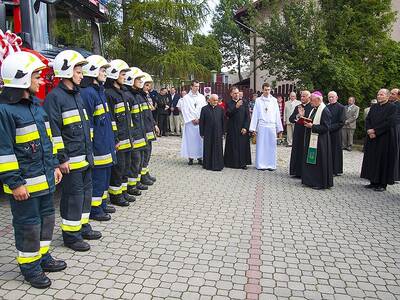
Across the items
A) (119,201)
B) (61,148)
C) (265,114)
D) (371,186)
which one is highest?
(61,148)

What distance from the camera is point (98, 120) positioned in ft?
17.9

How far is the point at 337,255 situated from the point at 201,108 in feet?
21.2

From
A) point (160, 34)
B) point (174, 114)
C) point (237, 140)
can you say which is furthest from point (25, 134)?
point (160, 34)

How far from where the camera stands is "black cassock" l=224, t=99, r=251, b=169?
10.8 meters

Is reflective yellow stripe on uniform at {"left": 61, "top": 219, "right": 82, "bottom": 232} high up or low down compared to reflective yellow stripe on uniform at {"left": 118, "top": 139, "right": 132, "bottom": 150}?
down

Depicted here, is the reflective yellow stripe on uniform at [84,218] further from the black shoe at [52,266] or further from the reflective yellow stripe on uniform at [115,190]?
the reflective yellow stripe on uniform at [115,190]

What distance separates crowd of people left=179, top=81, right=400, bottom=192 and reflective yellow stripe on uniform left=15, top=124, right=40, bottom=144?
5883mm

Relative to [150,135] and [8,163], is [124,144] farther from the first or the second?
[8,163]

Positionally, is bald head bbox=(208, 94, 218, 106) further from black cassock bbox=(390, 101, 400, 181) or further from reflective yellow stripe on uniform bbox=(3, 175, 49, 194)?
reflective yellow stripe on uniform bbox=(3, 175, 49, 194)

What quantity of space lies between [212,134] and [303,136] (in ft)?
7.27

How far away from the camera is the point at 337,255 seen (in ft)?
16.6

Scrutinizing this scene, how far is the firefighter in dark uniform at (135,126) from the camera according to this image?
702cm

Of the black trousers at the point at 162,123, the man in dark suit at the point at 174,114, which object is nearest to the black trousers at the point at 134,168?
the black trousers at the point at 162,123

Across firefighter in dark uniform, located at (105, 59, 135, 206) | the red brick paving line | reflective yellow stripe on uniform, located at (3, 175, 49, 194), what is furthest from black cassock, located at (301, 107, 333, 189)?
reflective yellow stripe on uniform, located at (3, 175, 49, 194)
